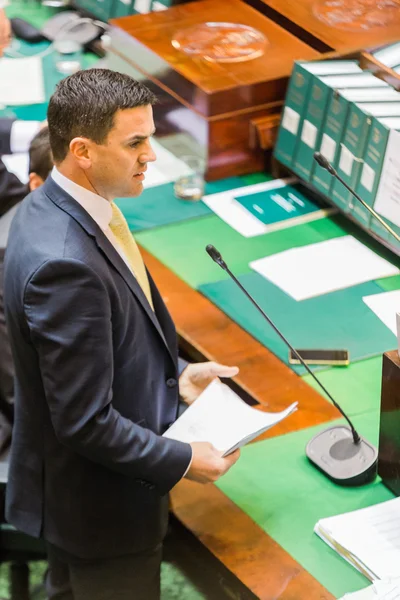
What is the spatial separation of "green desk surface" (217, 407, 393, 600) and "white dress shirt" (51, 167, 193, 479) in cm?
61

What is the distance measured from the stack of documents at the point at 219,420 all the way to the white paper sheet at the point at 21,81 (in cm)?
185

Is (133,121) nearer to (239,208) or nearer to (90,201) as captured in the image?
(90,201)

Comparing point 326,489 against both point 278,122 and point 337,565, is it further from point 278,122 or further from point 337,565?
point 278,122

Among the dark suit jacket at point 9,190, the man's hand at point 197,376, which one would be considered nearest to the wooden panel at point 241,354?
the man's hand at point 197,376

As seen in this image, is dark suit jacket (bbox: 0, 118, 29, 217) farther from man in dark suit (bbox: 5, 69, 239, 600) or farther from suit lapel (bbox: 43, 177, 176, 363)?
suit lapel (bbox: 43, 177, 176, 363)

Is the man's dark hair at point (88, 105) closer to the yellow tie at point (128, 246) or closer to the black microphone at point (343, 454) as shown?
the yellow tie at point (128, 246)

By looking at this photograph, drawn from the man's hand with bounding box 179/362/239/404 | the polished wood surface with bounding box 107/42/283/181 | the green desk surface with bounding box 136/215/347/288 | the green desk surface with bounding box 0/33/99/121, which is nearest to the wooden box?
the polished wood surface with bounding box 107/42/283/181

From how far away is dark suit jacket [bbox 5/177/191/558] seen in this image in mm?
1834

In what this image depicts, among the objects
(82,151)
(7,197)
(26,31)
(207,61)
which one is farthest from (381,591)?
(26,31)

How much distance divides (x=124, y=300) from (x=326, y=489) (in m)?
0.61

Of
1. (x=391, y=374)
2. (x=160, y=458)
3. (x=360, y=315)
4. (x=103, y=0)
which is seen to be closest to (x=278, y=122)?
(x=360, y=315)

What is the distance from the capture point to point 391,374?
213cm

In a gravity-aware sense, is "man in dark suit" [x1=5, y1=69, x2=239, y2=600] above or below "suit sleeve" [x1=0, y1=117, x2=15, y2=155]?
above

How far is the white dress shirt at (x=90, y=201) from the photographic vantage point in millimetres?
1915
